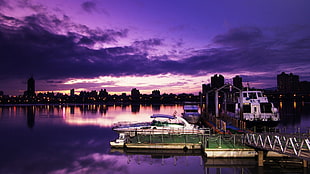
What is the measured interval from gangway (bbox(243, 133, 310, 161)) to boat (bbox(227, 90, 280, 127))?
1276 centimetres

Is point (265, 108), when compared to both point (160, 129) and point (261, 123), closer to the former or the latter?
point (261, 123)

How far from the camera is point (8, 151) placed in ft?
99.1

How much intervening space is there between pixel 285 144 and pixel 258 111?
813 inches

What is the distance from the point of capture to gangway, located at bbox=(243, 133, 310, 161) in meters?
15.4

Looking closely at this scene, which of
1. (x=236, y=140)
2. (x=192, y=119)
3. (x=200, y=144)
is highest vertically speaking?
(x=236, y=140)

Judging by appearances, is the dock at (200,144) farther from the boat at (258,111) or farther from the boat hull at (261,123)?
the boat at (258,111)

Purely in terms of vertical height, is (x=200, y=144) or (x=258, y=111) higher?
(x=258, y=111)

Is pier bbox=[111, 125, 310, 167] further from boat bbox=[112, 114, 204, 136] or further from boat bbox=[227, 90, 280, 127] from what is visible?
boat bbox=[227, 90, 280, 127]

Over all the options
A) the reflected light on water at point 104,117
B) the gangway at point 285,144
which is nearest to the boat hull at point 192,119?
the reflected light on water at point 104,117

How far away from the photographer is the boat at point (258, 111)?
34.4 meters

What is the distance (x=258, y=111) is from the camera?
37.4 metres

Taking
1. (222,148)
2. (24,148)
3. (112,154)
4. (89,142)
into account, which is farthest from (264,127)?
(24,148)

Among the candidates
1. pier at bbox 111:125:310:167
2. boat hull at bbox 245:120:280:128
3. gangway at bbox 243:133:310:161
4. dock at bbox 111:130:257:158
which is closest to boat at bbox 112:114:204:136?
pier at bbox 111:125:310:167

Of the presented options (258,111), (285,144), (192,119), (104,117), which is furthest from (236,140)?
(104,117)
